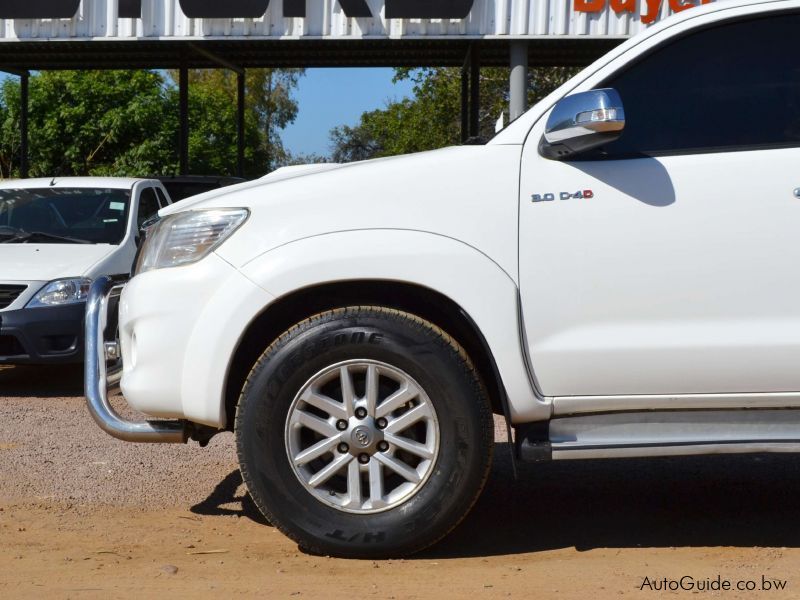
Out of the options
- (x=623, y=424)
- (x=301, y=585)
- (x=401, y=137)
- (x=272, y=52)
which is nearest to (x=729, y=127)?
(x=623, y=424)

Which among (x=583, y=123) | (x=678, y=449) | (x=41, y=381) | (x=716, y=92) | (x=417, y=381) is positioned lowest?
(x=41, y=381)

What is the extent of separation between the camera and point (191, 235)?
4.41 m

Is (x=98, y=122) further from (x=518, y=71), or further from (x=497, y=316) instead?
(x=497, y=316)

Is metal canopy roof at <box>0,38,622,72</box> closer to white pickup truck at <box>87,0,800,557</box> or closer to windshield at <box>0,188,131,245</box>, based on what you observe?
windshield at <box>0,188,131,245</box>

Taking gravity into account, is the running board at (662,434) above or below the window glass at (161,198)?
below

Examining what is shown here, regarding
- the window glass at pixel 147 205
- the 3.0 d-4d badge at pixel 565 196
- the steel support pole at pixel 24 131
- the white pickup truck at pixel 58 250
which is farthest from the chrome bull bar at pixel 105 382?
the steel support pole at pixel 24 131

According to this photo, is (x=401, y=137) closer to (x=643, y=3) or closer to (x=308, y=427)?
(x=643, y=3)

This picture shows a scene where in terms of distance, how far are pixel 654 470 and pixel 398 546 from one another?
210 centimetres

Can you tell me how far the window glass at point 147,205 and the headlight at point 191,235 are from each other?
510 centimetres

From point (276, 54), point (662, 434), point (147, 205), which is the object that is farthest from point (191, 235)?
point (276, 54)

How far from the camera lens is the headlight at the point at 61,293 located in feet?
26.6

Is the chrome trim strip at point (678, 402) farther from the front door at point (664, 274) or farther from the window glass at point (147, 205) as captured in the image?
the window glass at point (147, 205)

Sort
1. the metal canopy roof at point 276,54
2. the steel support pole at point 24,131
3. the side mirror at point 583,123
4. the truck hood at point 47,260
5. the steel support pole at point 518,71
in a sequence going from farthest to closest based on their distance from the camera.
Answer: the steel support pole at point 24,131, the metal canopy roof at point 276,54, the steel support pole at point 518,71, the truck hood at point 47,260, the side mirror at point 583,123

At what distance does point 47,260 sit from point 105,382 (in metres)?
4.06
